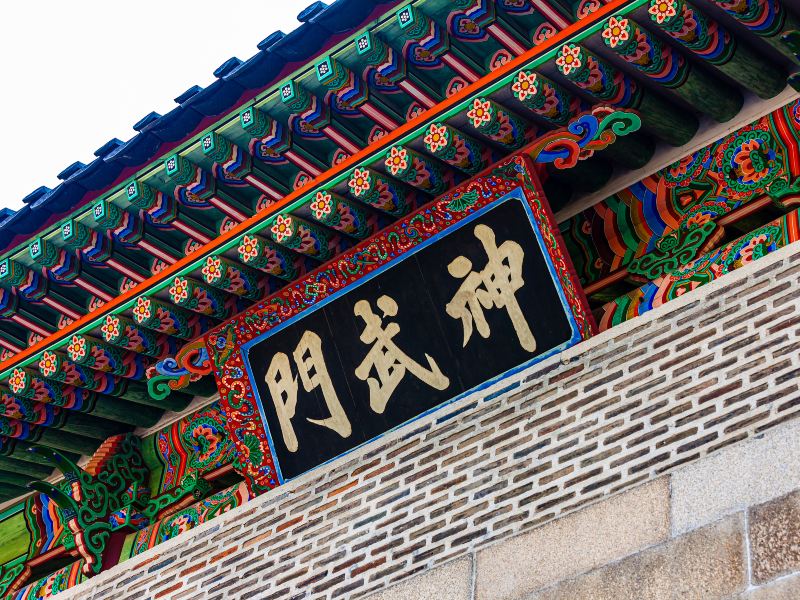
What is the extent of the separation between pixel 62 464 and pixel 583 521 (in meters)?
3.87

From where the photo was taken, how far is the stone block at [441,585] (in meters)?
6.00

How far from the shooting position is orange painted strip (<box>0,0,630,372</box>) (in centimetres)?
614

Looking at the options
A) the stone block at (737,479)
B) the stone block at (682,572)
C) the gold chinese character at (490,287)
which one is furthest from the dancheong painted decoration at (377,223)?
the stone block at (682,572)

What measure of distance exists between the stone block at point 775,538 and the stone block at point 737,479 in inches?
5.8

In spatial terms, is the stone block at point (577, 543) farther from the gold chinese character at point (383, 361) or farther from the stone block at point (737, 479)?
the gold chinese character at point (383, 361)

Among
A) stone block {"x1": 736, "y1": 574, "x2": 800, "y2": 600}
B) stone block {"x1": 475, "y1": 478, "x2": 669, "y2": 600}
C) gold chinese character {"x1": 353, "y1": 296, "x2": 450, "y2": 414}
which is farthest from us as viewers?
gold chinese character {"x1": 353, "y1": 296, "x2": 450, "y2": 414}

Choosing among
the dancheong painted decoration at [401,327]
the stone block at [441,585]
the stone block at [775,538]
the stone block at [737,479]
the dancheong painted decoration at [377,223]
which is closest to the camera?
the stone block at [775,538]

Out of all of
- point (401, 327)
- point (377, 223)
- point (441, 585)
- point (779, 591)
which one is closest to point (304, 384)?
A: point (401, 327)

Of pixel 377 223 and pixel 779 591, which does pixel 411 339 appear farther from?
pixel 779 591

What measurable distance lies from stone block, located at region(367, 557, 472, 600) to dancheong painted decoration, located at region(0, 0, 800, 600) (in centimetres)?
103

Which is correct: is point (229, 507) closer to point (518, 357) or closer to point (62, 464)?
point (62, 464)

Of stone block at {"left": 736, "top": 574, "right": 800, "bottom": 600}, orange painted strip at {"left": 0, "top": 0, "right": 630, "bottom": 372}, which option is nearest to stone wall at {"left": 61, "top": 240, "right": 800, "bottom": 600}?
stone block at {"left": 736, "top": 574, "right": 800, "bottom": 600}

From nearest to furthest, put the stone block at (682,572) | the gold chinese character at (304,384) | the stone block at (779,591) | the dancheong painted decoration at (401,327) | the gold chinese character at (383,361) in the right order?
the stone block at (779,591) < the stone block at (682,572) < the dancheong painted decoration at (401,327) < the gold chinese character at (383,361) < the gold chinese character at (304,384)

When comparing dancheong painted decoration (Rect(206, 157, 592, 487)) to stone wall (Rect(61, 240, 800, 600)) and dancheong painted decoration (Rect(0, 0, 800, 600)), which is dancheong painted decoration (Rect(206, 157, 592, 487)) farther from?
stone wall (Rect(61, 240, 800, 600))
